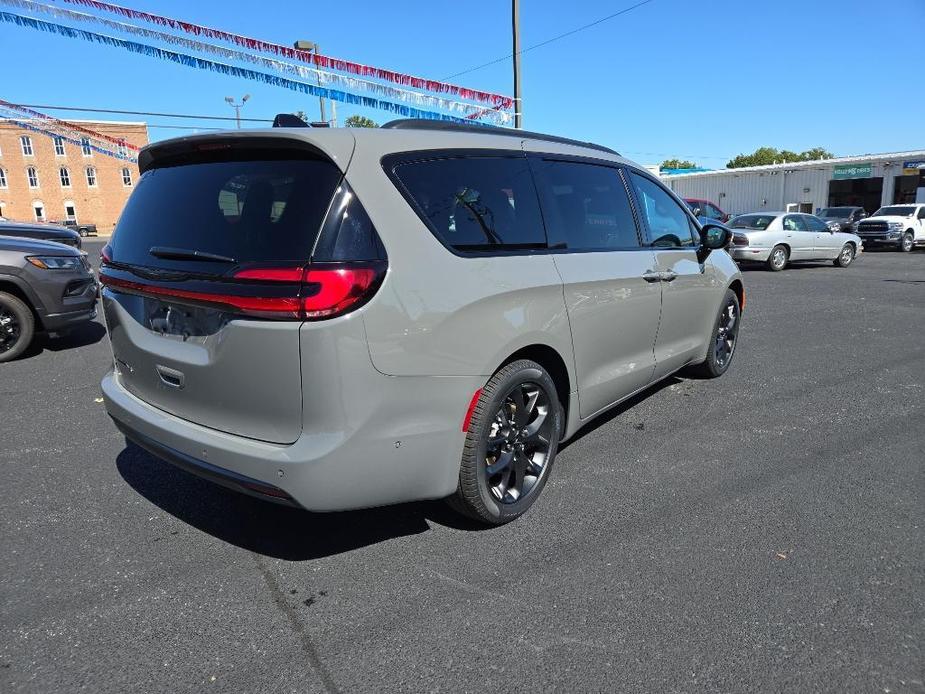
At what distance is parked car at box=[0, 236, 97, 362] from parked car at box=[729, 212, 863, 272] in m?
14.9

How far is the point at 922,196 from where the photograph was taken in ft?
110

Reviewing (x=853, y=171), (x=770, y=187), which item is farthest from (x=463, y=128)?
(x=770, y=187)

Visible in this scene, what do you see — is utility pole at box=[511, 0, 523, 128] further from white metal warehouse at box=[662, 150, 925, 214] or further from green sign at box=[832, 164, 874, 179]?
green sign at box=[832, 164, 874, 179]

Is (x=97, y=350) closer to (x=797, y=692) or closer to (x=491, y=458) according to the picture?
(x=491, y=458)

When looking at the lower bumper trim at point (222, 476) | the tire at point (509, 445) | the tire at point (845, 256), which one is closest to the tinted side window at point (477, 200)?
the tire at point (509, 445)

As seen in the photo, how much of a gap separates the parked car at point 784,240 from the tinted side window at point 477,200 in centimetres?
1479

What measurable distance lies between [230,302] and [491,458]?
1420mm

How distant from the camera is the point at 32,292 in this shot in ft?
21.7

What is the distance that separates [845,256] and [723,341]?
49.4 feet

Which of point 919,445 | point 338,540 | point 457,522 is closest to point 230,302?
point 338,540

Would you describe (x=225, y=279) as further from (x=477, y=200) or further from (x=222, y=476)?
(x=477, y=200)

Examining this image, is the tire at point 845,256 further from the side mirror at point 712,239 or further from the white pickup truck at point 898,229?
the side mirror at point 712,239

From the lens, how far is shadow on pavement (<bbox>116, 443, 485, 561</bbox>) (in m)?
2.97

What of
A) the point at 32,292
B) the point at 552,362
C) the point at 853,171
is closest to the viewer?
the point at 552,362
